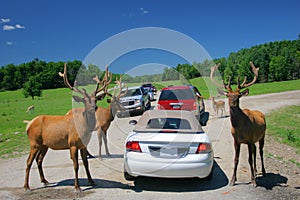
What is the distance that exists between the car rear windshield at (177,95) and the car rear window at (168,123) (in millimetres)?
7653

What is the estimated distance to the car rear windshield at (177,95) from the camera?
1399 centimetres

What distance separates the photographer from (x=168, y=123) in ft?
20.5

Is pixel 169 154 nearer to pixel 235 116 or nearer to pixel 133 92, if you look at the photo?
pixel 235 116

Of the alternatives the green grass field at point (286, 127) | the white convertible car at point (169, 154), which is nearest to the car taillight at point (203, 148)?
the white convertible car at point (169, 154)

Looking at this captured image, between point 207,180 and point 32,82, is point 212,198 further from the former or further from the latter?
point 32,82

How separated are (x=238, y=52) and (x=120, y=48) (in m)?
100

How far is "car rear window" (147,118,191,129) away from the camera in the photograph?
6137 millimetres

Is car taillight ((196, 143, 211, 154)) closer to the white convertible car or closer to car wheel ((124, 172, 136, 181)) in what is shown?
the white convertible car

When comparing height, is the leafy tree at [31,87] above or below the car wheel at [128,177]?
above

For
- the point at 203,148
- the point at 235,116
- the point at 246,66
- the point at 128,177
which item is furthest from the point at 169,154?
the point at 246,66

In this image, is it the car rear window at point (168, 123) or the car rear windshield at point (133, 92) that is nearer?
the car rear window at point (168, 123)

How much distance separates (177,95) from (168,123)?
26.8ft

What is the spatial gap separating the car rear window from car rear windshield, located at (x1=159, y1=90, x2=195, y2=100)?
7.65m

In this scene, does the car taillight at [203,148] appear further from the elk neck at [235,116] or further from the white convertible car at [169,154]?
the elk neck at [235,116]
